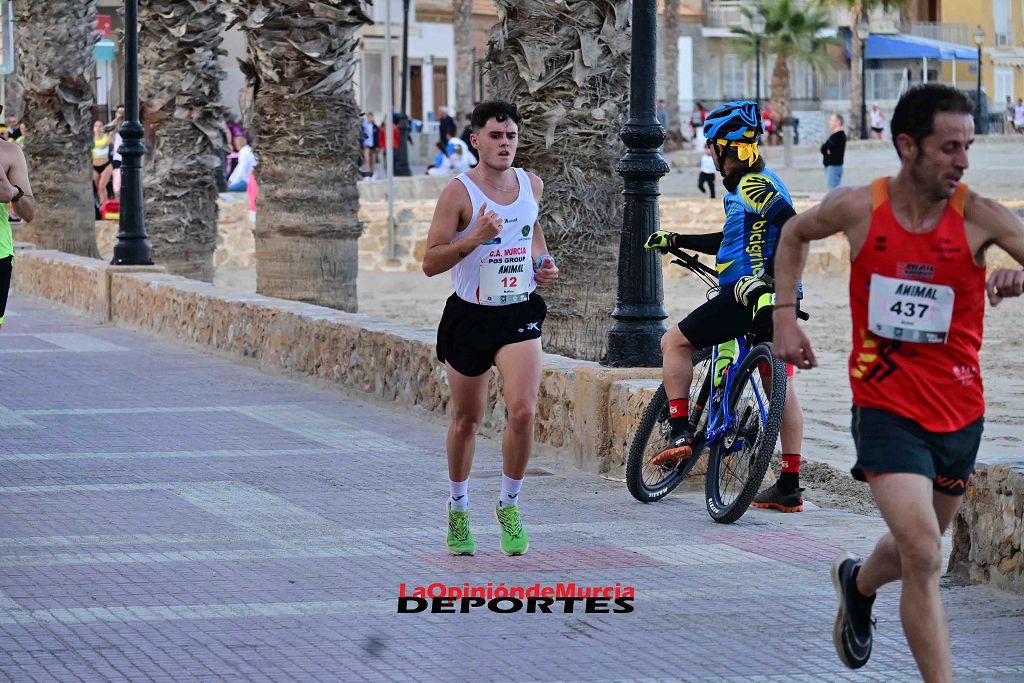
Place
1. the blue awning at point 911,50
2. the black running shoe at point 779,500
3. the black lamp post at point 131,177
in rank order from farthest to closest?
the blue awning at point 911,50 < the black lamp post at point 131,177 < the black running shoe at point 779,500

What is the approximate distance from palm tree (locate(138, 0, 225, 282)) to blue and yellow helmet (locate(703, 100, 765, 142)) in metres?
12.7

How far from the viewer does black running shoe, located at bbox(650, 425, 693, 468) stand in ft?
27.0

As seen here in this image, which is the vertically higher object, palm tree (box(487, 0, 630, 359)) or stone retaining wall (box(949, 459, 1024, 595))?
palm tree (box(487, 0, 630, 359))

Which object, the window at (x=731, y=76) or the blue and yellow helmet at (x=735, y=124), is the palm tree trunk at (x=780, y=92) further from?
the blue and yellow helmet at (x=735, y=124)

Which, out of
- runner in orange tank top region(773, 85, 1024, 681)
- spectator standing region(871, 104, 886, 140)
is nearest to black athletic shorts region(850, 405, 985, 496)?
runner in orange tank top region(773, 85, 1024, 681)

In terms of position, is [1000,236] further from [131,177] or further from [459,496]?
[131,177]

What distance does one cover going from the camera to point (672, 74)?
5431 centimetres

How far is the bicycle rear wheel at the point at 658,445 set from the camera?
27.1 feet

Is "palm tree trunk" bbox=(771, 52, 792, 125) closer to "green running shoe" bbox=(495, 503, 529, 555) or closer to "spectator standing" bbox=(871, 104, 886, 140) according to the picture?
"spectator standing" bbox=(871, 104, 886, 140)

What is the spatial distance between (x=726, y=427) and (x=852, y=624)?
9.94ft

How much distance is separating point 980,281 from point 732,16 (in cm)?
7253

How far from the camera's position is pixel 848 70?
75125 millimetres

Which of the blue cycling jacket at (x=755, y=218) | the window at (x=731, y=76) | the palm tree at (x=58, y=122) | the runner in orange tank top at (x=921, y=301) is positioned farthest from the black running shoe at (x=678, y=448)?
the window at (x=731, y=76)

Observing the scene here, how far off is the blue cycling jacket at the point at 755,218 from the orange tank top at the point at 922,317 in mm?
3007
